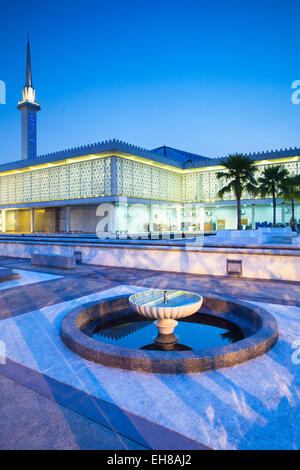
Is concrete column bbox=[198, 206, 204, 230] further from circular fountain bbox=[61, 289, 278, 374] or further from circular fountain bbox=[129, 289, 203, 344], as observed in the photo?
circular fountain bbox=[129, 289, 203, 344]

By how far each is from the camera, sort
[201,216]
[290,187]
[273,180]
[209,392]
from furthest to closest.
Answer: [201,216] → [273,180] → [290,187] → [209,392]

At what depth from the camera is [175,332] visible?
6.05m

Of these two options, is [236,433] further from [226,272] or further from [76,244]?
[76,244]

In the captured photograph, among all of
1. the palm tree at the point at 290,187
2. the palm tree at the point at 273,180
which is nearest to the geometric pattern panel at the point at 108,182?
the palm tree at the point at 273,180

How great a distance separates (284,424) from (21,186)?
5524 cm

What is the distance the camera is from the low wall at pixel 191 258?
1060cm

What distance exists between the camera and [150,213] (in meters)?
46.5

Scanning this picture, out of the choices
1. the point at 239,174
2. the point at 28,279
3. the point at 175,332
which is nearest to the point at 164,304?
the point at 175,332

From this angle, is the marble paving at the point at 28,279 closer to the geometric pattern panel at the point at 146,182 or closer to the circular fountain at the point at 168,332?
the circular fountain at the point at 168,332

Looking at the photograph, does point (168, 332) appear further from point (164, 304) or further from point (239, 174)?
point (239, 174)

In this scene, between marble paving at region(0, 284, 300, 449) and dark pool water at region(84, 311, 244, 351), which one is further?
dark pool water at region(84, 311, 244, 351)

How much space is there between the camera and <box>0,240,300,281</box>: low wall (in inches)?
417

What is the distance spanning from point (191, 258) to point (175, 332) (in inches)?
255

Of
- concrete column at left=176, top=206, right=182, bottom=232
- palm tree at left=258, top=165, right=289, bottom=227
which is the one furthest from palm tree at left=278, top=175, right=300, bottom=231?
concrete column at left=176, top=206, right=182, bottom=232
